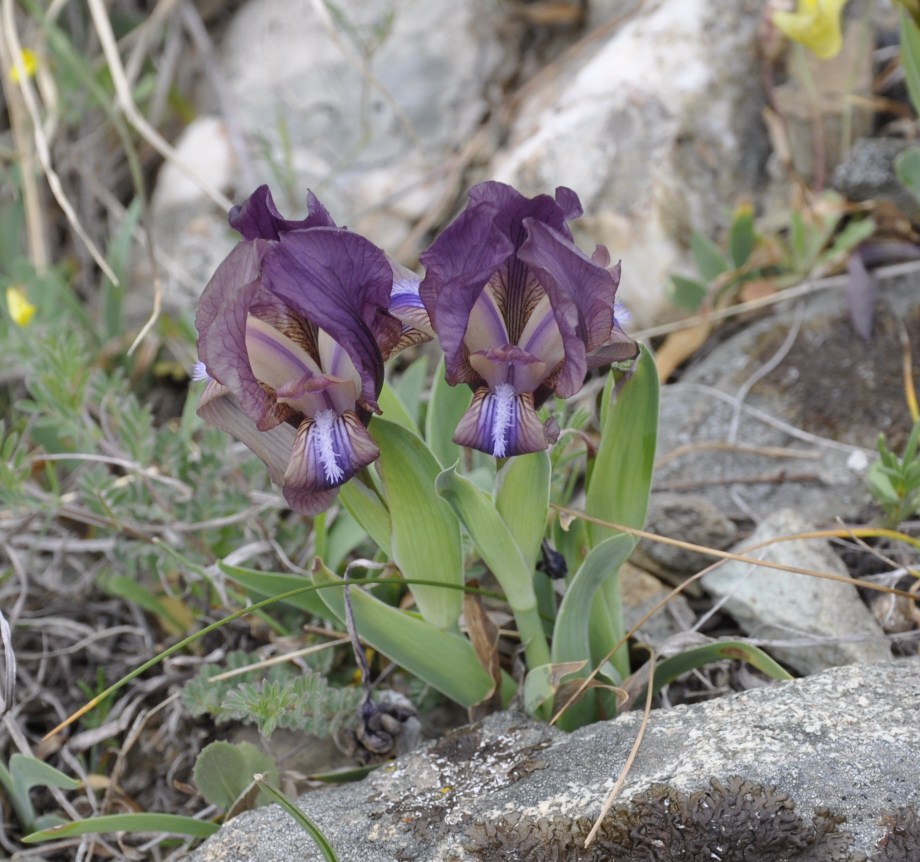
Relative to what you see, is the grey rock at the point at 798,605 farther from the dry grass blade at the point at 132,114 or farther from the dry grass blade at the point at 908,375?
the dry grass blade at the point at 132,114

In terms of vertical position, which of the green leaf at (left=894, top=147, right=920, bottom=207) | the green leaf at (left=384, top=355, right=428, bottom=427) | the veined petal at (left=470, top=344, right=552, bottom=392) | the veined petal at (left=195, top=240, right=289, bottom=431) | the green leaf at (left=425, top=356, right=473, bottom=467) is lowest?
the green leaf at (left=384, top=355, right=428, bottom=427)

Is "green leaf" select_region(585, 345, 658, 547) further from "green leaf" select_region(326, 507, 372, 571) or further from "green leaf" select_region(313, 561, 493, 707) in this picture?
"green leaf" select_region(326, 507, 372, 571)


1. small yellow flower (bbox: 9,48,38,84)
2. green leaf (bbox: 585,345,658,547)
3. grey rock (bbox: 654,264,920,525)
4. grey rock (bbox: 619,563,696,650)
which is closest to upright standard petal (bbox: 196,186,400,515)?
green leaf (bbox: 585,345,658,547)

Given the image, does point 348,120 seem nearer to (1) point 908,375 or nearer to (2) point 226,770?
(1) point 908,375

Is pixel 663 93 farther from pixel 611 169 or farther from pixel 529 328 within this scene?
pixel 529 328

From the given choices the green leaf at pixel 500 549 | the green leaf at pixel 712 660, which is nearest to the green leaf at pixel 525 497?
the green leaf at pixel 500 549

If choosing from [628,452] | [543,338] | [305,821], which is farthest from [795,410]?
[305,821]

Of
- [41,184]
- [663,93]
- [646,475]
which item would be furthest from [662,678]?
[41,184]
